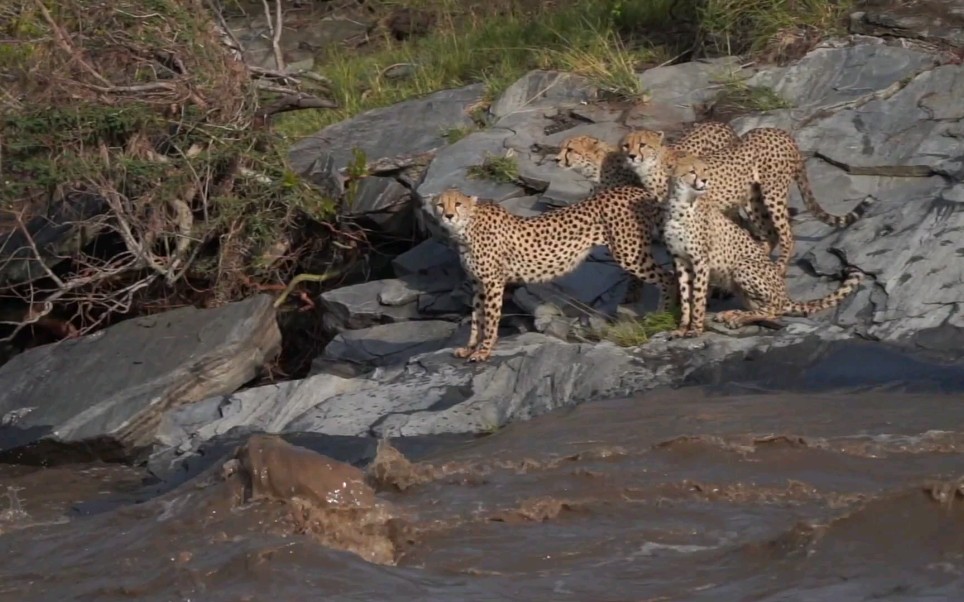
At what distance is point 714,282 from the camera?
901 cm

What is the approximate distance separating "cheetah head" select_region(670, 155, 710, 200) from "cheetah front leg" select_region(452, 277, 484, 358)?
1321 millimetres

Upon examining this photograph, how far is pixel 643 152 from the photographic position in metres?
9.23

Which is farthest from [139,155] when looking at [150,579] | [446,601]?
[446,601]

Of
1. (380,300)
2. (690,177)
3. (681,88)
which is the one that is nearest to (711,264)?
(690,177)

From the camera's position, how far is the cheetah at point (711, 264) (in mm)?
8633

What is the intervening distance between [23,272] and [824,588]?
719 cm

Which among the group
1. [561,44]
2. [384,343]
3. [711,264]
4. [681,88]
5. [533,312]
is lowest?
[384,343]

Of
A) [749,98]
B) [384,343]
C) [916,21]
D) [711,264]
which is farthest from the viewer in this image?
[916,21]

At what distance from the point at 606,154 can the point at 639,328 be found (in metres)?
1.35

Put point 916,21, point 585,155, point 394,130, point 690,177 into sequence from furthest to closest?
point 394,130
point 916,21
point 585,155
point 690,177

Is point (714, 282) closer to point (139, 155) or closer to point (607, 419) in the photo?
point (607, 419)

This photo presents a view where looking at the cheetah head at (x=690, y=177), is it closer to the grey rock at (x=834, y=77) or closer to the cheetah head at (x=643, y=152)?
the cheetah head at (x=643, y=152)

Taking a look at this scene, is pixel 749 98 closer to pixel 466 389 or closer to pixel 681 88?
pixel 681 88

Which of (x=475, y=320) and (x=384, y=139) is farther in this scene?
(x=384, y=139)
